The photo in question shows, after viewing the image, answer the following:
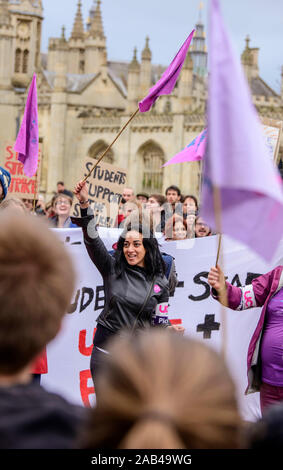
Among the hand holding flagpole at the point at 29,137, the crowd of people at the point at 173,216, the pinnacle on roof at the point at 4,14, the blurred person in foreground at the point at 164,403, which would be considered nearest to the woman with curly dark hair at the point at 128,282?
the crowd of people at the point at 173,216

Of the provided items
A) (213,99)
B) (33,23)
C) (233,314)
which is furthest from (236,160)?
(33,23)

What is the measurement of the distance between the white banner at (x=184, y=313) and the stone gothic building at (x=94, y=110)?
127 ft

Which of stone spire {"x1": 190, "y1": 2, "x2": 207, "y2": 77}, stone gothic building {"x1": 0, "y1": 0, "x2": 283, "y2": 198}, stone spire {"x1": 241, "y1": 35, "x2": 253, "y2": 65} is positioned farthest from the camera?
stone spire {"x1": 190, "y1": 2, "x2": 207, "y2": 77}

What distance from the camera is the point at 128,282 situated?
581 cm

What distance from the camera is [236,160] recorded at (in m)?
2.76

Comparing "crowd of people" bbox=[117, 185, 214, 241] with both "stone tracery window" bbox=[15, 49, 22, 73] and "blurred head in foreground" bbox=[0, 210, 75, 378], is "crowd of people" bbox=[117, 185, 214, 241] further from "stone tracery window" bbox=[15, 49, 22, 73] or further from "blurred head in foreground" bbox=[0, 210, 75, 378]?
"stone tracery window" bbox=[15, 49, 22, 73]

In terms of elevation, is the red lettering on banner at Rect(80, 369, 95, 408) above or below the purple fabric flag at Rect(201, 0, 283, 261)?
below

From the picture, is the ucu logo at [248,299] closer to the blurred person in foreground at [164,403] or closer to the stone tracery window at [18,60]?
the blurred person in foreground at [164,403]

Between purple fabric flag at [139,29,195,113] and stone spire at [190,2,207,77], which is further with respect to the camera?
stone spire at [190,2,207,77]

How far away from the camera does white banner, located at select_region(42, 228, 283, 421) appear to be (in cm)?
750

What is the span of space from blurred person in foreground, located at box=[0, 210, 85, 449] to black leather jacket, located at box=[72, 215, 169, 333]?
3.36 m

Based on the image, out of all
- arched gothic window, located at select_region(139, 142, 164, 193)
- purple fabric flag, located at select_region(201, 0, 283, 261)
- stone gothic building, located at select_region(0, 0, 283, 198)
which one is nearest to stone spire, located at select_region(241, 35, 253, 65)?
stone gothic building, located at select_region(0, 0, 283, 198)

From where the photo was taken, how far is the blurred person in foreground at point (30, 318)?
7.22 ft

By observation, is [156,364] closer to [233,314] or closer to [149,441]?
[149,441]
